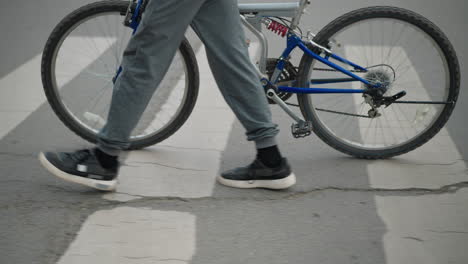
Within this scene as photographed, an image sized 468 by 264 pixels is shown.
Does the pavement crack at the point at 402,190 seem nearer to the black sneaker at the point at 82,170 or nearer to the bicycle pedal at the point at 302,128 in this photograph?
the bicycle pedal at the point at 302,128

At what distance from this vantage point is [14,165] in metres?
4.02

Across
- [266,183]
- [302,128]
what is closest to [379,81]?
[302,128]

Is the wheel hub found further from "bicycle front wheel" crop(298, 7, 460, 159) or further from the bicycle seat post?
the bicycle seat post

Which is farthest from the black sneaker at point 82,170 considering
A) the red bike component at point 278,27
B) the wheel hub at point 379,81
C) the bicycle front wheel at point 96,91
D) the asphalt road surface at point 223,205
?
the wheel hub at point 379,81

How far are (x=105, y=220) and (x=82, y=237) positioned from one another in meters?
0.19

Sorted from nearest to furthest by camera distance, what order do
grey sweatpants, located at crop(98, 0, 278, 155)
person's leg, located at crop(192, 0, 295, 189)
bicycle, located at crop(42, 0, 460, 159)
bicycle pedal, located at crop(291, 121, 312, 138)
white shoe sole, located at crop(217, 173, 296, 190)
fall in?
grey sweatpants, located at crop(98, 0, 278, 155), person's leg, located at crop(192, 0, 295, 189), white shoe sole, located at crop(217, 173, 296, 190), bicycle, located at crop(42, 0, 460, 159), bicycle pedal, located at crop(291, 121, 312, 138)

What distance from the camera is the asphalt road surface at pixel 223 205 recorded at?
3203 mm

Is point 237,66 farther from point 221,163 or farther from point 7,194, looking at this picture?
point 7,194

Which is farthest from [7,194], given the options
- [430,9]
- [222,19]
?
[430,9]

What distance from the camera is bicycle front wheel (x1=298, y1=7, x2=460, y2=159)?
3.87 meters

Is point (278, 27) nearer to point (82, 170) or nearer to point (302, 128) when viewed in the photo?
point (302, 128)

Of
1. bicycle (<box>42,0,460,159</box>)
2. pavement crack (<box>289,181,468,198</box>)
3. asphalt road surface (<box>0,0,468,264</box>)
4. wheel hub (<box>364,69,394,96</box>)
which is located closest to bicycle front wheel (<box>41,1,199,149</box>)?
bicycle (<box>42,0,460,159</box>)

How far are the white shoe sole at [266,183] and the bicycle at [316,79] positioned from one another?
14.7 inches

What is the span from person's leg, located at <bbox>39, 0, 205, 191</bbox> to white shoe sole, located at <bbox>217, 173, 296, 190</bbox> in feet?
2.21
